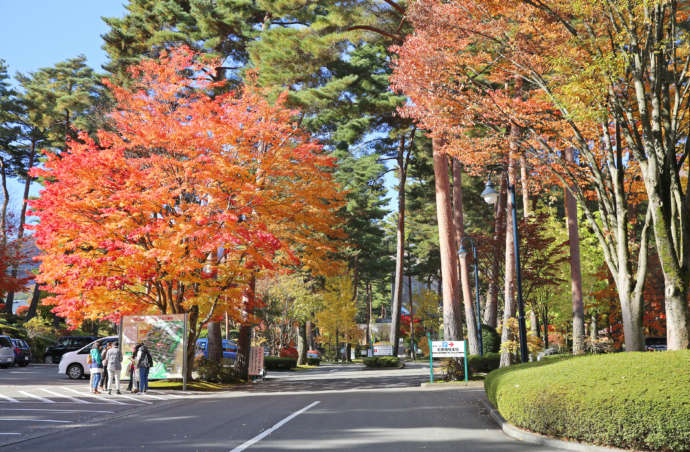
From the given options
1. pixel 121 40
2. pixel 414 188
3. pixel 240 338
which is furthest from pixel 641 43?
pixel 414 188

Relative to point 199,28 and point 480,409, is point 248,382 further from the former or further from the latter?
point 199,28

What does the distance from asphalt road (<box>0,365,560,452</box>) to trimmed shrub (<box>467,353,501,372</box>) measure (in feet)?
23.5

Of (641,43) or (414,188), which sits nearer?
(641,43)

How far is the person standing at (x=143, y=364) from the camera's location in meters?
15.8

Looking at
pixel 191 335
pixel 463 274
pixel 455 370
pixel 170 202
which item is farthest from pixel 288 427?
pixel 463 274

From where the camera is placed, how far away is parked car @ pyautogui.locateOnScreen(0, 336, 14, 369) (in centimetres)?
2789

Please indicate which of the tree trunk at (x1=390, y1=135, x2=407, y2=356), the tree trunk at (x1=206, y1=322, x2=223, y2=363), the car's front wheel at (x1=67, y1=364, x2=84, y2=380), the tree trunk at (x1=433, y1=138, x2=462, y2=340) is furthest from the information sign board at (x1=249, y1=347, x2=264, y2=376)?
the tree trunk at (x1=390, y1=135, x2=407, y2=356)

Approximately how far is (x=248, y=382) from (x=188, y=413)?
10891 millimetres

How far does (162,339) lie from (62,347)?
64.9ft

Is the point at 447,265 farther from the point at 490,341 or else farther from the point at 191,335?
the point at 191,335

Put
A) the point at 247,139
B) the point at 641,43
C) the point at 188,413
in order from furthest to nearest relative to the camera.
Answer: the point at 247,139, the point at 188,413, the point at 641,43

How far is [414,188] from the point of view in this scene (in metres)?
41.1

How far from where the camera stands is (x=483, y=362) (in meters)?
22.3

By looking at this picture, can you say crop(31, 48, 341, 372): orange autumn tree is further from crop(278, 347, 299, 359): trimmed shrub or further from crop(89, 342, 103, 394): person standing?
crop(278, 347, 299, 359): trimmed shrub
